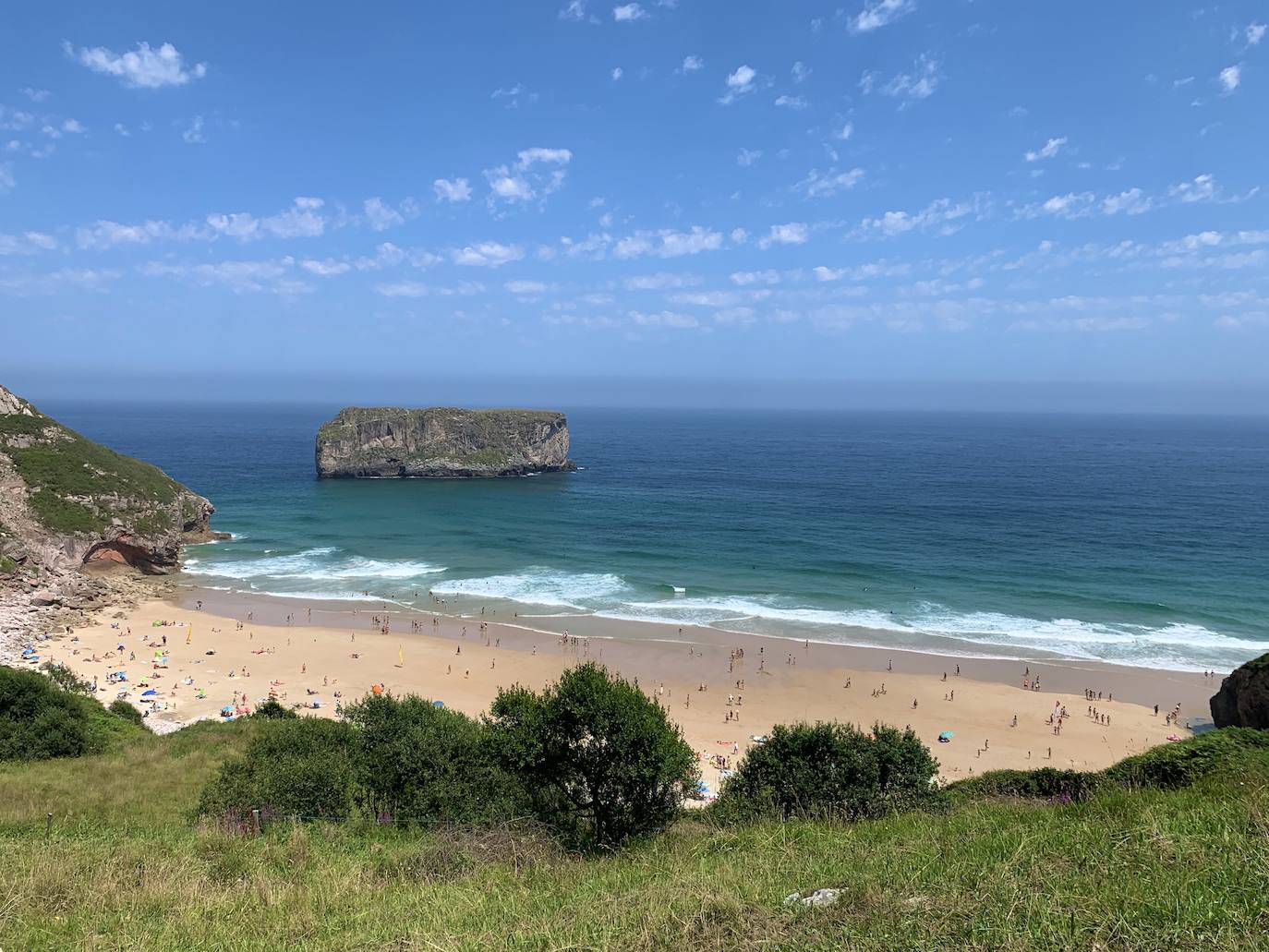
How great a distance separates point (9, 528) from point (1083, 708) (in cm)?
6282

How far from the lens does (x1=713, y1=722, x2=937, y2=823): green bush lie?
46.2 feet

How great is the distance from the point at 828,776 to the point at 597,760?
551cm

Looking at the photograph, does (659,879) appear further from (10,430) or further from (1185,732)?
(10,430)

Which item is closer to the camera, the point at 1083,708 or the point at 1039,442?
the point at 1083,708

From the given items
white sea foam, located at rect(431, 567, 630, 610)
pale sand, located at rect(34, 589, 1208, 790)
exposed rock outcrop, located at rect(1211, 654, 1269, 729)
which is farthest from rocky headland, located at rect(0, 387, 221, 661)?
exposed rock outcrop, located at rect(1211, 654, 1269, 729)

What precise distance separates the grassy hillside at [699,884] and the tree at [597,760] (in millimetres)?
1709

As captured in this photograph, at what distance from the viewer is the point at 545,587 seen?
4856 centimetres

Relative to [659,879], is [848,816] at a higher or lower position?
lower

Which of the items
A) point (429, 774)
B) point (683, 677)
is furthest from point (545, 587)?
point (429, 774)

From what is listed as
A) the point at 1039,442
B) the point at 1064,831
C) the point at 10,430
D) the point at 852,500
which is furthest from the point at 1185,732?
the point at 1039,442

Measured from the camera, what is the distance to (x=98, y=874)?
351 inches

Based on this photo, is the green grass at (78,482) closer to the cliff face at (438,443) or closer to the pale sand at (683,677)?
the pale sand at (683,677)

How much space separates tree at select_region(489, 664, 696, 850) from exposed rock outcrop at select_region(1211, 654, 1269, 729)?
22363 mm

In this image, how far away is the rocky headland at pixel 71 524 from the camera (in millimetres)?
41375
